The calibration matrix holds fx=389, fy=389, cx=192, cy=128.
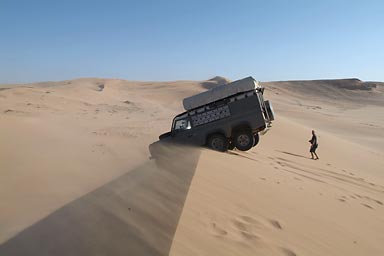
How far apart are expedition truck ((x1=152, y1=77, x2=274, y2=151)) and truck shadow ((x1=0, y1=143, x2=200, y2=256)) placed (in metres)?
6.80

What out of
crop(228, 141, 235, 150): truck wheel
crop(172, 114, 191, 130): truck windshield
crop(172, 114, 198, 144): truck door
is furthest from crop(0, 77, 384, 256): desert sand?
crop(228, 141, 235, 150): truck wheel

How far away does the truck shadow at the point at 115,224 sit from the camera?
417 cm

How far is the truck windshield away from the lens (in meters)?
14.1

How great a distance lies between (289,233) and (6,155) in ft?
33.2

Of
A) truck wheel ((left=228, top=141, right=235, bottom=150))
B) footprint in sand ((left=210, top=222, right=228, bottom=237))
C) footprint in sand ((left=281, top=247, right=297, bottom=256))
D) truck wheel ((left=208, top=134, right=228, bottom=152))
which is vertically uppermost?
footprint in sand ((left=210, top=222, right=228, bottom=237))

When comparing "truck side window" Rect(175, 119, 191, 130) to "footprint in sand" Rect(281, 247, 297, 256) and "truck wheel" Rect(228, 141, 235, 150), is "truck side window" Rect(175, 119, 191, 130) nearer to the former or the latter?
"truck wheel" Rect(228, 141, 235, 150)

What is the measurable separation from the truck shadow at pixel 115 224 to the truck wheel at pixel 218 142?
6.59m

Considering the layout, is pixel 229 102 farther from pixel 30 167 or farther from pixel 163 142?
pixel 30 167

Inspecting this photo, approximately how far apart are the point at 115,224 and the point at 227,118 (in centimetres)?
937

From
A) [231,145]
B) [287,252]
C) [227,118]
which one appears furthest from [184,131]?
[287,252]

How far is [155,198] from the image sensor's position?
5.72 meters

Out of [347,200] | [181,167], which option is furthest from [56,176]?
[347,200]

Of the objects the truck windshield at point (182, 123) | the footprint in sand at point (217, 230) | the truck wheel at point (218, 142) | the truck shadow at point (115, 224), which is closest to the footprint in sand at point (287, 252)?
the footprint in sand at point (217, 230)

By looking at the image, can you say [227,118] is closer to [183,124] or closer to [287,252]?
[183,124]
